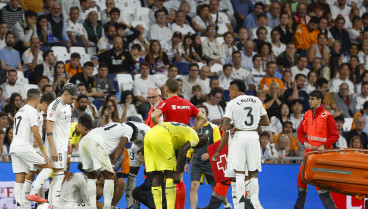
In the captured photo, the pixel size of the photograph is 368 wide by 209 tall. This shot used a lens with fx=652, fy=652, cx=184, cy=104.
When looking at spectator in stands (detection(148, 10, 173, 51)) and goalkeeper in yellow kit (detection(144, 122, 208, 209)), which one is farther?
spectator in stands (detection(148, 10, 173, 51))

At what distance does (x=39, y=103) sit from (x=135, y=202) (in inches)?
100

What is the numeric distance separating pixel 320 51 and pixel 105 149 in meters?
10.6

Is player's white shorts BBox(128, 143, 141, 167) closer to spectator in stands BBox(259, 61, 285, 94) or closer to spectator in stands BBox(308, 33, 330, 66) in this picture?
spectator in stands BBox(259, 61, 285, 94)

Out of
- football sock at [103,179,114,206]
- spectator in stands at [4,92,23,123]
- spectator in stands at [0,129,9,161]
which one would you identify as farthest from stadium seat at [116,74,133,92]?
football sock at [103,179,114,206]

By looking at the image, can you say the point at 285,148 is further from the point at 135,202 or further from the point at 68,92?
the point at 68,92

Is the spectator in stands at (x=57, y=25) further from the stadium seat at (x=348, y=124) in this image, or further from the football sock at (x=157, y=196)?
the football sock at (x=157, y=196)

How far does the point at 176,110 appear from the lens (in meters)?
10.8

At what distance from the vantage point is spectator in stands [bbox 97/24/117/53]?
56.7ft

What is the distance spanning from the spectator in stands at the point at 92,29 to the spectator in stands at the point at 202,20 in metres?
3.17

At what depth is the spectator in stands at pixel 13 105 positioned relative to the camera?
14.3m

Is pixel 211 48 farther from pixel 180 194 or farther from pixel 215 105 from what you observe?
pixel 180 194

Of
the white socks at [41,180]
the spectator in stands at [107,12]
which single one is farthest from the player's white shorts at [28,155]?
the spectator in stands at [107,12]

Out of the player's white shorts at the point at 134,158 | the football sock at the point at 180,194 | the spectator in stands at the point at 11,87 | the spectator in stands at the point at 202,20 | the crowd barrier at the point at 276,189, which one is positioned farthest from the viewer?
the spectator in stands at the point at 202,20

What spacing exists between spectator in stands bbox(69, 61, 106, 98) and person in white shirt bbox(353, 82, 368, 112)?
7.03m
